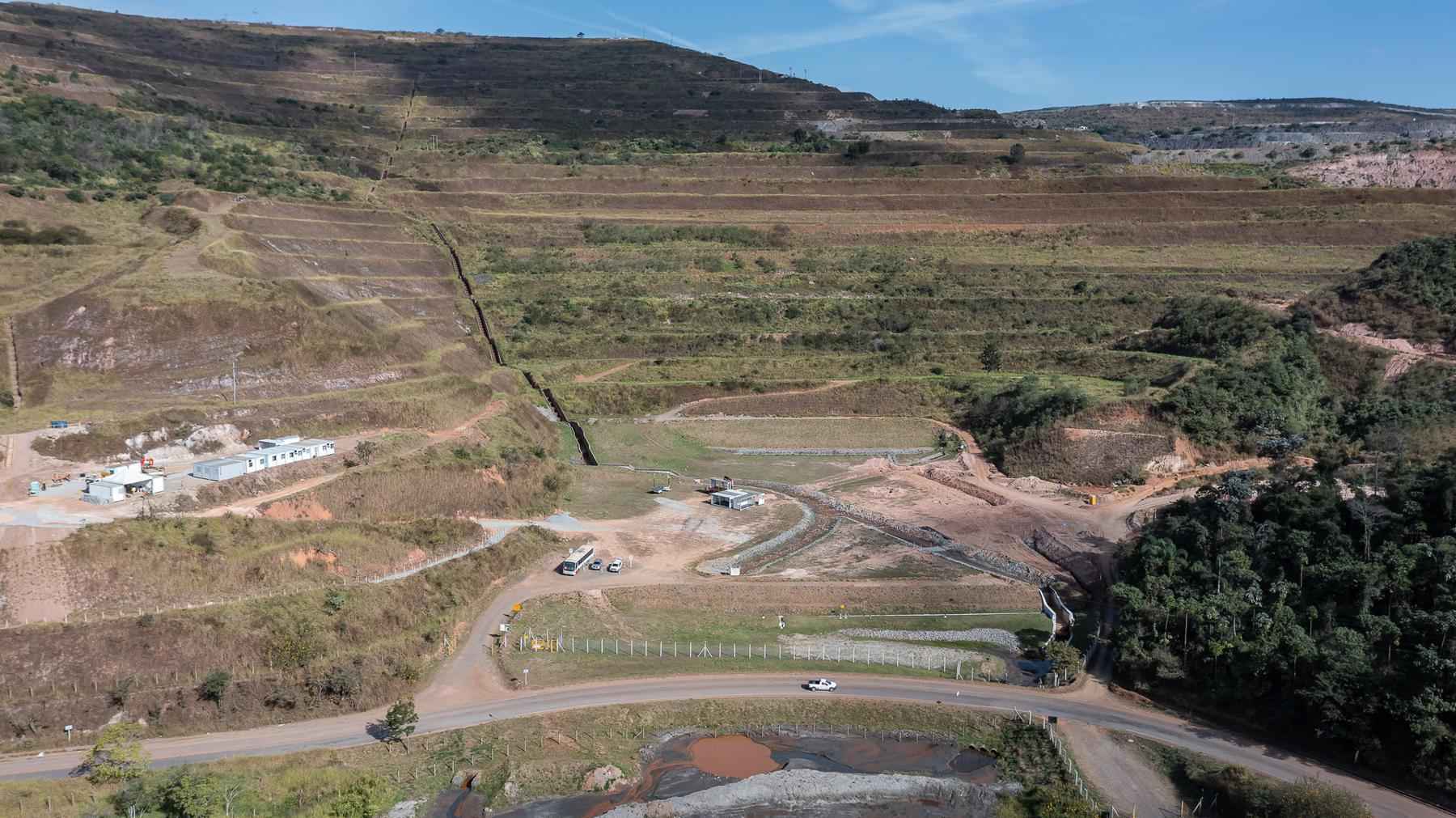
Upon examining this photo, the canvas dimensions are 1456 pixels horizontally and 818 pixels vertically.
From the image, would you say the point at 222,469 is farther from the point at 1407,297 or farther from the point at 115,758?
the point at 1407,297

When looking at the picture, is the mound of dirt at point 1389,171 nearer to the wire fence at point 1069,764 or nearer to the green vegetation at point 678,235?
the green vegetation at point 678,235

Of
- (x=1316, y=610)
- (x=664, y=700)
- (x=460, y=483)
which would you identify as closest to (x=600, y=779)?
(x=664, y=700)

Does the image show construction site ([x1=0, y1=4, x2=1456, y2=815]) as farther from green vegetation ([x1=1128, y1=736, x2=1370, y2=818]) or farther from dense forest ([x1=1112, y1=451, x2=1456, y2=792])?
dense forest ([x1=1112, y1=451, x2=1456, y2=792])

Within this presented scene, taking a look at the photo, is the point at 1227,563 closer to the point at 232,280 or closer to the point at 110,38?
the point at 232,280

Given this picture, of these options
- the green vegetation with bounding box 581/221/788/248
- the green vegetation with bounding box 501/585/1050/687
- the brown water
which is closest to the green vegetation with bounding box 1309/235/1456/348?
the green vegetation with bounding box 501/585/1050/687

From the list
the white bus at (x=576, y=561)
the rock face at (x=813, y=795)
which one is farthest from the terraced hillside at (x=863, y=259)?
the rock face at (x=813, y=795)

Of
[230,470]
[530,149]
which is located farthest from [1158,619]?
[530,149]
